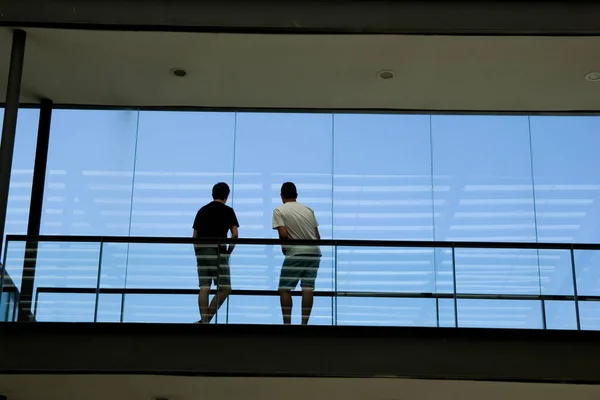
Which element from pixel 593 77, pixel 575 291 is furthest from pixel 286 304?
pixel 593 77

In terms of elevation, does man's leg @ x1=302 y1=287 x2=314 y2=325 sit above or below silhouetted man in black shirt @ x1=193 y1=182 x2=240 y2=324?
below

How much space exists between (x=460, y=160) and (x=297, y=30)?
3944mm

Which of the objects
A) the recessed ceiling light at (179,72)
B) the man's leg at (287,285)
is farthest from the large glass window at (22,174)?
the man's leg at (287,285)

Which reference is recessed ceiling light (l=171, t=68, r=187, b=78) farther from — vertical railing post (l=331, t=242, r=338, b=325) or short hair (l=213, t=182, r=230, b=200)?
vertical railing post (l=331, t=242, r=338, b=325)

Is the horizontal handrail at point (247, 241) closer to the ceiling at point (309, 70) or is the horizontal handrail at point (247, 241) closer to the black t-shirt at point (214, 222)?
the black t-shirt at point (214, 222)

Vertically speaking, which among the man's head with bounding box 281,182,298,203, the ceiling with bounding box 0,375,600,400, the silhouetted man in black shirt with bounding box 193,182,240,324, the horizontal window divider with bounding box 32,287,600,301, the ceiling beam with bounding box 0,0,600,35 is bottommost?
the ceiling with bounding box 0,375,600,400

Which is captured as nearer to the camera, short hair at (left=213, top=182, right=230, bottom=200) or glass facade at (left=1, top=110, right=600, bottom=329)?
short hair at (left=213, top=182, right=230, bottom=200)

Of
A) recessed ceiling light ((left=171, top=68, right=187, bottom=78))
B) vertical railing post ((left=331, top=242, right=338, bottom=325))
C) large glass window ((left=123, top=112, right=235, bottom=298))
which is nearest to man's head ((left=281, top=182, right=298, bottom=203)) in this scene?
vertical railing post ((left=331, top=242, right=338, bottom=325))

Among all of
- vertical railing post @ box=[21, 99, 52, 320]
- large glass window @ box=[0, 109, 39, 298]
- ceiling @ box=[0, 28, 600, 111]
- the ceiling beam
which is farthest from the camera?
large glass window @ box=[0, 109, 39, 298]

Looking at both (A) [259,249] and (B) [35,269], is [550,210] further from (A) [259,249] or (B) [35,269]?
(B) [35,269]

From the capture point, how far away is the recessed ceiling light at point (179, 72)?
470 inches

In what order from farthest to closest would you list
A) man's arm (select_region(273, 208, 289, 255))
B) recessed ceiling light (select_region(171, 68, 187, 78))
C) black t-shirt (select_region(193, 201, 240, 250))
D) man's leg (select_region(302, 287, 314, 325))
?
recessed ceiling light (select_region(171, 68, 187, 78)) → black t-shirt (select_region(193, 201, 240, 250)) → man's arm (select_region(273, 208, 289, 255)) → man's leg (select_region(302, 287, 314, 325))

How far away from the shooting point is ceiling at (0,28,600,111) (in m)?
10.9

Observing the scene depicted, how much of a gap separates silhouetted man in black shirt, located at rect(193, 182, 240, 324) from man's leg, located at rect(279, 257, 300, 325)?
1.76ft
